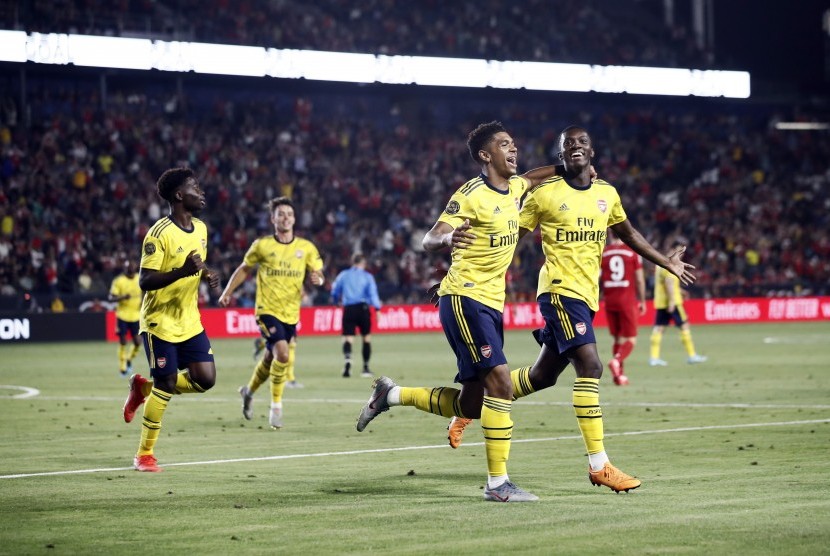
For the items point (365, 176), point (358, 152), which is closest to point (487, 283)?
point (365, 176)

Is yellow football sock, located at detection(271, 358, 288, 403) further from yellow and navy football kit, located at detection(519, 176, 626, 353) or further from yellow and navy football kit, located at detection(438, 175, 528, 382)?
yellow and navy football kit, located at detection(438, 175, 528, 382)

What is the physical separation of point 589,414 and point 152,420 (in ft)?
12.9

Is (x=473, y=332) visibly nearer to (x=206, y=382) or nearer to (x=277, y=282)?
(x=206, y=382)

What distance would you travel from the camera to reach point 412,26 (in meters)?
52.2

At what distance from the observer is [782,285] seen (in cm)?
4856

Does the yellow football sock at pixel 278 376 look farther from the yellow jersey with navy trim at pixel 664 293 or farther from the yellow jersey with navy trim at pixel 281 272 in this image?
the yellow jersey with navy trim at pixel 664 293

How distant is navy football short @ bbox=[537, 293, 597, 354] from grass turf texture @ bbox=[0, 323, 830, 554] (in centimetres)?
105

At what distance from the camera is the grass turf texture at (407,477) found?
24.7ft

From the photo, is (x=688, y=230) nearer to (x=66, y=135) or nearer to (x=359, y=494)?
(x=66, y=135)

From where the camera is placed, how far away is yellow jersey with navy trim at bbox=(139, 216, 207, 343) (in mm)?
11570

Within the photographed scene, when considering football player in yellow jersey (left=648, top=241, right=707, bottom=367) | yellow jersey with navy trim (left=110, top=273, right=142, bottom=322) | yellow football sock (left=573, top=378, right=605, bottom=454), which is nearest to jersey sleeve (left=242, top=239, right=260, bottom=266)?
yellow football sock (left=573, top=378, right=605, bottom=454)

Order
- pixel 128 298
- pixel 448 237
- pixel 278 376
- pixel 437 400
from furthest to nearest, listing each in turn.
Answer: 1. pixel 128 298
2. pixel 278 376
3. pixel 437 400
4. pixel 448 237

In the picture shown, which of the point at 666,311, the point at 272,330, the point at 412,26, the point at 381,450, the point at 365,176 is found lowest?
the point at 381,450

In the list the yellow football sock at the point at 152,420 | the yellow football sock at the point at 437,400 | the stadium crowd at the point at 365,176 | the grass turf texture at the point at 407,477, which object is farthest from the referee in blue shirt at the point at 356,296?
the yellow football sock at the point at 437,400
